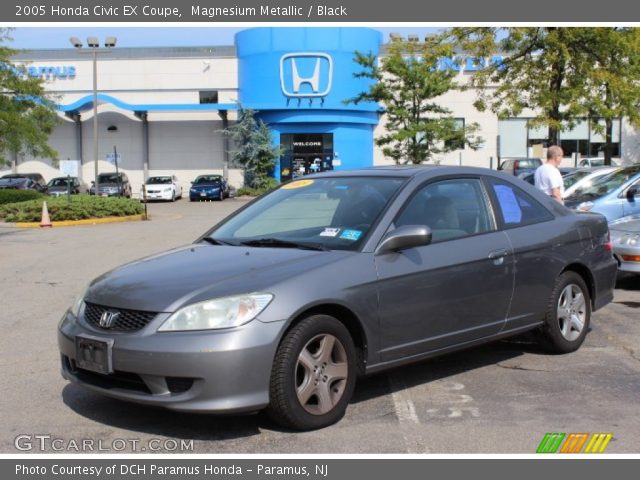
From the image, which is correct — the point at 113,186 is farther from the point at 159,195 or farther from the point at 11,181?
the point at 11,181

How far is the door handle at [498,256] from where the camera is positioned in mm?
5578

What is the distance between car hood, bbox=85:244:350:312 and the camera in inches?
171

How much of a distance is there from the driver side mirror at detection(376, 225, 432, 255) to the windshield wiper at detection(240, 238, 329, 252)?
387mm

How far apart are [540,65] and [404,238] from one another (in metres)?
15.7

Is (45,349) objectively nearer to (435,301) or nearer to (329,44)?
(435,301)

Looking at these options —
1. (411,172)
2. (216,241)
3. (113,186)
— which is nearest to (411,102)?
(113,186)

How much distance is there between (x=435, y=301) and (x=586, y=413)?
121 centimetres

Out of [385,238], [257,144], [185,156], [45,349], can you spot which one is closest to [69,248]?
[45,349]

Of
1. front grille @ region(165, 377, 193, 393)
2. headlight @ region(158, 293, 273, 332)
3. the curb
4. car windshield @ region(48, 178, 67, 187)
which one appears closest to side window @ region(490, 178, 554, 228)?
headlight @ region(158, 293, 273, 332)

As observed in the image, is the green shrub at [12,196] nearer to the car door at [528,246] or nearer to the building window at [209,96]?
the building window at [209,96]

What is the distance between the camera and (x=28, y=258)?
13.7 meters

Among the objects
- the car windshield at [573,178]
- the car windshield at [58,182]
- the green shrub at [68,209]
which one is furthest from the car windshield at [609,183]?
the car windshield at [58,182]

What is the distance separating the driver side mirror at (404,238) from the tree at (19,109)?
2439 centimetres

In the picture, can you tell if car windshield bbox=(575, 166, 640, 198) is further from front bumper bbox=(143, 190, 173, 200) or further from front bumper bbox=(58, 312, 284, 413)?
front bumper bbox=(143, 190, 173, 200)
